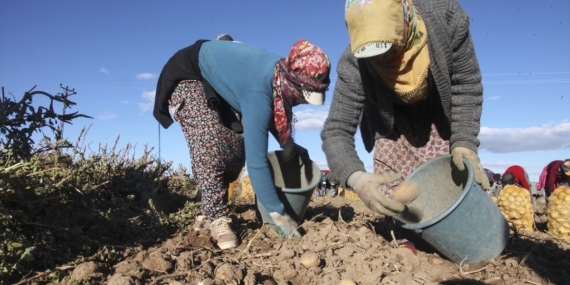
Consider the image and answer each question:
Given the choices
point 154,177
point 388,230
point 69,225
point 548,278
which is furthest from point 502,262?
point 154,177

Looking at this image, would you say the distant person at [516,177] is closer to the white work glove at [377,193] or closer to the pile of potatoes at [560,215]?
the pile of potatoes at [560,215]

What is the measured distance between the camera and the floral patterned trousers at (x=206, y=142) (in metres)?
2.86

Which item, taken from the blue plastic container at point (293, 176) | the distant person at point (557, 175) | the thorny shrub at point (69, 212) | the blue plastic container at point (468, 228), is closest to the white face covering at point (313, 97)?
the blue plastic container at point (293, 176)

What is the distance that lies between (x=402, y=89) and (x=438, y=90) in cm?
22

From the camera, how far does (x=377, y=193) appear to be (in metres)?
2.32

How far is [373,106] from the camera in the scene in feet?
9.78

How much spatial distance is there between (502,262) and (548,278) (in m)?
0.23

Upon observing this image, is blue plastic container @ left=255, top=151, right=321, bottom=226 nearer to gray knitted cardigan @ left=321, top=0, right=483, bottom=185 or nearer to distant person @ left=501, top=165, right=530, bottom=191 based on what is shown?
gray knitted cardigan @ left=321, top=0, right=483, bottom=185

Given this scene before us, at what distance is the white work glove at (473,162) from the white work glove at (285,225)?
102cm

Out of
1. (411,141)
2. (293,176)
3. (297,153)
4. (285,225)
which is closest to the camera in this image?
(285,225)

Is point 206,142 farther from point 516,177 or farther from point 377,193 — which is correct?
point 516,177

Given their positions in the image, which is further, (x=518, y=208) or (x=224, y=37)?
(x=518, y=208)

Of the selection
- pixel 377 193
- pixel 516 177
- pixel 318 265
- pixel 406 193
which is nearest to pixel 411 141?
pixel 406 193

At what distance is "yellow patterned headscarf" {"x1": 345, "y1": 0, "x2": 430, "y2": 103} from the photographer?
2188mm
